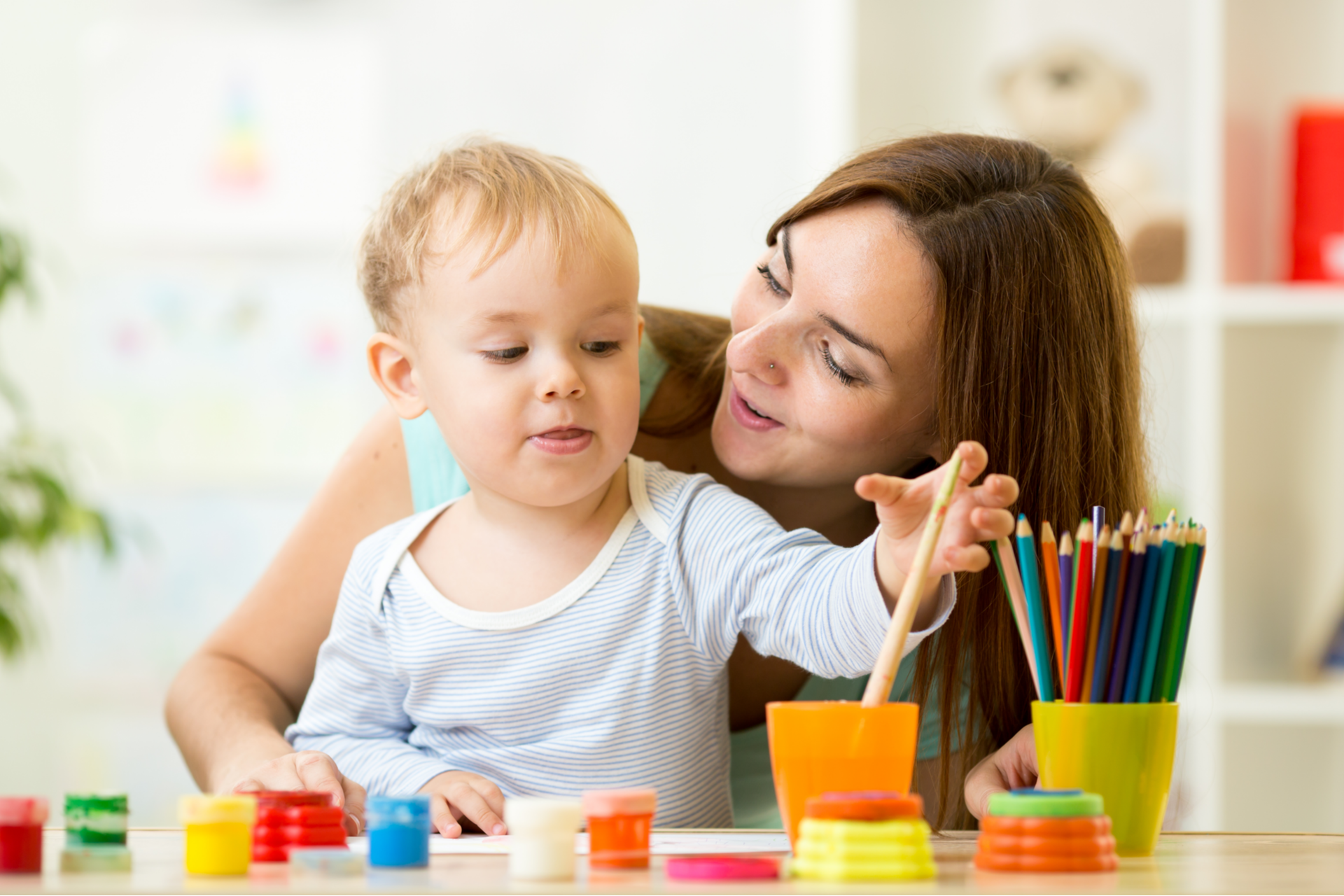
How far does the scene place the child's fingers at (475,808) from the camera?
2.54ft

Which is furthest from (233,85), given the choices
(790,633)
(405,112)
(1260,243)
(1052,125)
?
(790,633)

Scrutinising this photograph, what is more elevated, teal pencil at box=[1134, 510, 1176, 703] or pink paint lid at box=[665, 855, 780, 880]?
teal pencil at box=[1134, 510, 1176, 703]

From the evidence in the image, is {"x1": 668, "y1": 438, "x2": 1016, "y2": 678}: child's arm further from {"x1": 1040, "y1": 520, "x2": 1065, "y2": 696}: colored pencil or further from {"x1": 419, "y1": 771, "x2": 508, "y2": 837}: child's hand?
{"x1": 419, "y1": 771, "x2": 508, "y2": 837}: child's hand

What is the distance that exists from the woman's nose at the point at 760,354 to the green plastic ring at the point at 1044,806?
48cm

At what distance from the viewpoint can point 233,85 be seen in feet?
9.80

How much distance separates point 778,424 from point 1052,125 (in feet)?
5.10

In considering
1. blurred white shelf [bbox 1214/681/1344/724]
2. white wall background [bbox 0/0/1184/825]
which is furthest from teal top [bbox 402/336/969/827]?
white wall background [bbox 0/0/1184/825]

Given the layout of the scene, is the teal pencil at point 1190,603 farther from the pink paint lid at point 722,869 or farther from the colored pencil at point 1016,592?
the pink paint lid at point 722,869

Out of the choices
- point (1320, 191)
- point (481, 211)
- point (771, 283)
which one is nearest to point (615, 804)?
point (481, 211)

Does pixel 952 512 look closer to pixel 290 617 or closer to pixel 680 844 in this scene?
pixel 680 844

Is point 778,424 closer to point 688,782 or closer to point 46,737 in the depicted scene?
point 688,782

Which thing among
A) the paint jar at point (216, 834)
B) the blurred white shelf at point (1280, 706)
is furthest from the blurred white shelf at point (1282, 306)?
the paint jar at point (216, 834)

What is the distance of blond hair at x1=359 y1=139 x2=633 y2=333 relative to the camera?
87 cm

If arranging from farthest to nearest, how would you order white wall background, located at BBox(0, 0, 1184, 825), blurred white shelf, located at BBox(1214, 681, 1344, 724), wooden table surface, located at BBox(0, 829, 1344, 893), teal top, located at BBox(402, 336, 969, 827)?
white wall background, located at BBox(0, 0, 1184, 825)
blurred white shelf, located at BBox(1214, 681, 1344, 724)
teal top, located at BBox(402, 336, 969, 827)
wooden table surface, located at BBox(0, 829, 1344, 893)
